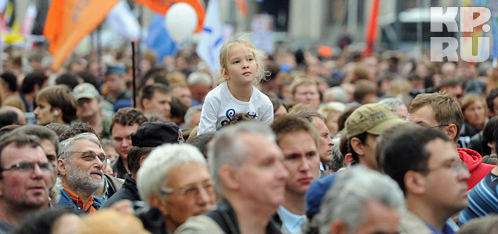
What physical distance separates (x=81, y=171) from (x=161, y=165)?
7.51 ft

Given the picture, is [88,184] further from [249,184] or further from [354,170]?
[354,170]

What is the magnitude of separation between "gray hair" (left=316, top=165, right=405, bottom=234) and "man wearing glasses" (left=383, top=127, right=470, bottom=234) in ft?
2.23

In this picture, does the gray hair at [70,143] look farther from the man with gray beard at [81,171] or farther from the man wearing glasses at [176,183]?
the man wearing glasses at [176,183]

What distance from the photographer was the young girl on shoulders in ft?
21.6

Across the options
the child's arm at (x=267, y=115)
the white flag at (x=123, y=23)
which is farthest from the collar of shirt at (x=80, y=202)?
the white flag at (x=123, y=23)

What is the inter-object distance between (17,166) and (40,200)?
0.25 m

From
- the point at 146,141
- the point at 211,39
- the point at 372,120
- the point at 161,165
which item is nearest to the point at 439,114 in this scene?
the point at 372,120

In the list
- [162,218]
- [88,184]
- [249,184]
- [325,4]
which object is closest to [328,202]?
[249,184]

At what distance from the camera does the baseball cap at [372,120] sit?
4.92m

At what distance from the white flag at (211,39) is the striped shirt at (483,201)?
8.93 metres

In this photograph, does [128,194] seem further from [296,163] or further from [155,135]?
[296,163]

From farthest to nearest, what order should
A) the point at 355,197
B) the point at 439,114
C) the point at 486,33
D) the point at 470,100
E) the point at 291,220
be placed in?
the point at 486,33 → the point at 470,100 → the point at 439,114 → the point at 291,220 → the point at 355,197

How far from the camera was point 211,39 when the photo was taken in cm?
1402

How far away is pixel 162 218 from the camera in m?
3.83
